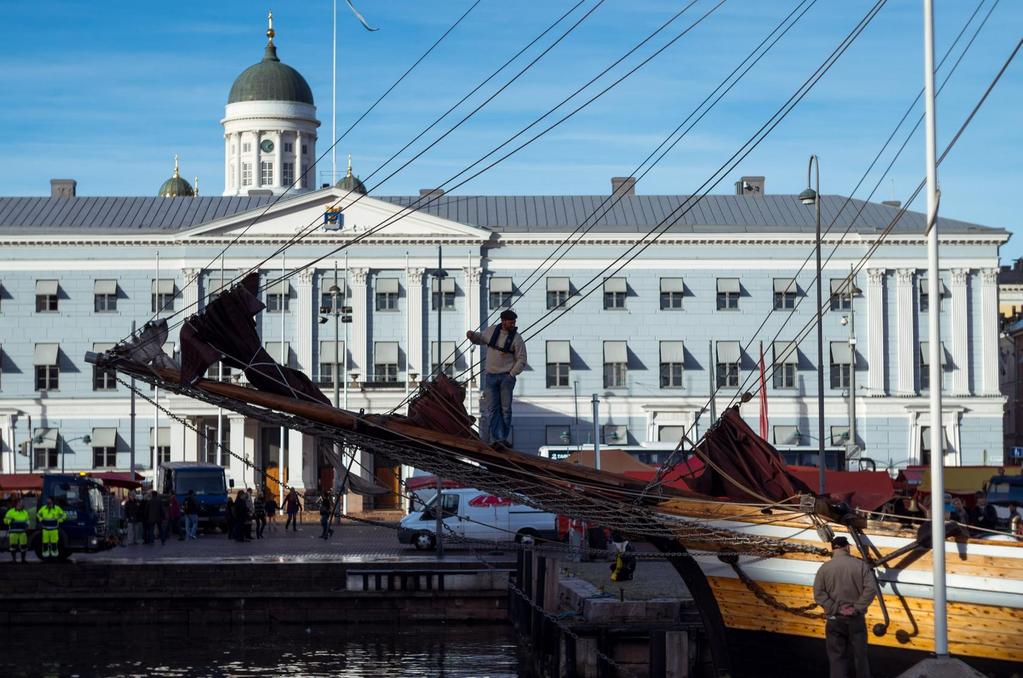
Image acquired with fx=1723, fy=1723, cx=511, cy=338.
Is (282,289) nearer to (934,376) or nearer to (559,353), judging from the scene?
(559,353)

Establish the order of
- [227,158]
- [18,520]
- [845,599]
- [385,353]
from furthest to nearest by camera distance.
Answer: [227,158] → [385,353] → [18,520] → [845,599]

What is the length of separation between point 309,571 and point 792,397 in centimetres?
4185

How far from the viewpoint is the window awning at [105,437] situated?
7550 cm

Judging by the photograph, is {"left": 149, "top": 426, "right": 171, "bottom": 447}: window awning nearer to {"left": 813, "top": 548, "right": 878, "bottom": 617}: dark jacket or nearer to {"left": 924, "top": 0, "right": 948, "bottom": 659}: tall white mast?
{"left": 813, "top": 548, "right": 878, "bottom": 617}: dark jacket

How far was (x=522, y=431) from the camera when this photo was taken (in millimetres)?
76000

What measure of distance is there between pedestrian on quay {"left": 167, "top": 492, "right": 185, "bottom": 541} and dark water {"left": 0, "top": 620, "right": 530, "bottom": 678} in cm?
1742

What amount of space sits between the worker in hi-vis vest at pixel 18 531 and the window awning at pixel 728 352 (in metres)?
41.4

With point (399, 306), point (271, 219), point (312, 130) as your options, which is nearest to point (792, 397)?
point (399, 306)

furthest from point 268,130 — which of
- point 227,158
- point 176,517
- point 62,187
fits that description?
point 176,517

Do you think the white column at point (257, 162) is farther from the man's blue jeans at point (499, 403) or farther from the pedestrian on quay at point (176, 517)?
the man's blue jeans at point (499, 403)

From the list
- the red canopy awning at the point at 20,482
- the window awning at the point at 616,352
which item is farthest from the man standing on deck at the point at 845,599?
the window awning at the point at 616,352

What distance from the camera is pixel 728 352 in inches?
3029

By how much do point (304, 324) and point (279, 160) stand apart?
2367 cm

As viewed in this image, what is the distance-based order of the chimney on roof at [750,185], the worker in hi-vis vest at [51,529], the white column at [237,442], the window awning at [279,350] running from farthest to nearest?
the chimney on roof at [750,185] → the window awning at [279,350] → the white column at [237,442] → the worker in hi-vis vest at [51,529]
